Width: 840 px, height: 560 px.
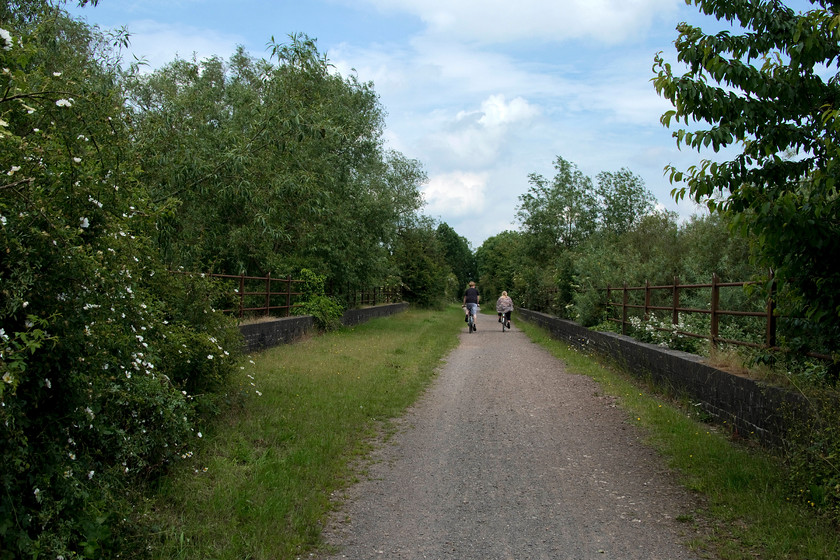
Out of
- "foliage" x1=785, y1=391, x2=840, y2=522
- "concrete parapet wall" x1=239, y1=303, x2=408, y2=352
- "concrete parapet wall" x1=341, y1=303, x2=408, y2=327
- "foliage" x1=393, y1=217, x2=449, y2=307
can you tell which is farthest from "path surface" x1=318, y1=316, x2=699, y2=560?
"foliage" x1=393, y1=217, x2=449, y2=307

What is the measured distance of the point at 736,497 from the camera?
15.5ft

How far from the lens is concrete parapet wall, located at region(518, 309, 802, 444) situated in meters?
5.70

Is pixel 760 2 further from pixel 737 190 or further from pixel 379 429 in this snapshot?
pixel 379 429

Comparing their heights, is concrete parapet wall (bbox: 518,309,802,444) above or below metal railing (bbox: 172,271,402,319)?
below

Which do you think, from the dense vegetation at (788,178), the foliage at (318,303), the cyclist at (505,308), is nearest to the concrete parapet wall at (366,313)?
the foliage at (318,303)

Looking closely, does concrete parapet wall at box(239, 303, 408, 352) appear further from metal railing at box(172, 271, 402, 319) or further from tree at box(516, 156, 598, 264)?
tree at box(516, 156, 598, 264)

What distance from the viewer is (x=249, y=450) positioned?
581 cm

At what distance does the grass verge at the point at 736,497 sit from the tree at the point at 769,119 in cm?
136

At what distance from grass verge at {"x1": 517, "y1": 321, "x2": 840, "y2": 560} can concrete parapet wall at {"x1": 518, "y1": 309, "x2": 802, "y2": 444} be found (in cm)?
22

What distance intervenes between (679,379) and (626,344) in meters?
3.10

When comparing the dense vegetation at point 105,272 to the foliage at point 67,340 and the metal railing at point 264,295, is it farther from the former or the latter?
the metal railing at point 264,295

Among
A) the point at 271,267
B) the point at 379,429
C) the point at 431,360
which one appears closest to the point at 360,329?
the point at 271,267

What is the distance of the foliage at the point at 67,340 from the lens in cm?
287

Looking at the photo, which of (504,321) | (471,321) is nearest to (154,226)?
(471,321)
